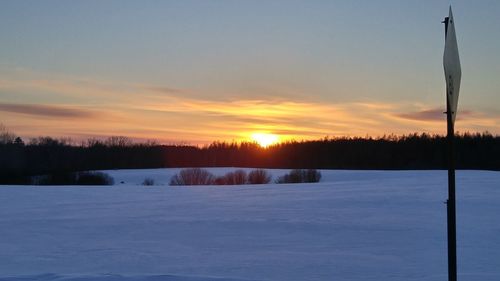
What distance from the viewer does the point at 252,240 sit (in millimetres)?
10914

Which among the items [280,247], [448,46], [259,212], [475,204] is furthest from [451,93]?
[475,204]

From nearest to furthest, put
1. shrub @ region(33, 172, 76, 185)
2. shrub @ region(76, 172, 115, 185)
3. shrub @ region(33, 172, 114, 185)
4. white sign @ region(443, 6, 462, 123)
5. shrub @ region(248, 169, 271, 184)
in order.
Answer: white sign @ region(443, 6, 462, 123), shrub @ region(248, 169, 271, 184), shrub @ region(76, 172, 115, 185), shrub @ region(33, 172, 114, 185), shrub @ region(33, 172, 76, 185)

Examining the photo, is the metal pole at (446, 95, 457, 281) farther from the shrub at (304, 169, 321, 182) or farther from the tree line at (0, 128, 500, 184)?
the tree line at (0, 128, 500, 184)

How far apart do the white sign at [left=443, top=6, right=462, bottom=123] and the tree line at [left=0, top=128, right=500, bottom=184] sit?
65.2m

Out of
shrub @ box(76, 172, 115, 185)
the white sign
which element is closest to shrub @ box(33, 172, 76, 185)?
shrub @ box(76, 172, 115, 185)

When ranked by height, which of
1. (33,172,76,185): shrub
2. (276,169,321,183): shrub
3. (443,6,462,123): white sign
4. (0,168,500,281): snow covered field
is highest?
(443,6,462,123): white sign

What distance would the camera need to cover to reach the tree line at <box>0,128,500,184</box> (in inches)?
3108

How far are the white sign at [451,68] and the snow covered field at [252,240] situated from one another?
339cm

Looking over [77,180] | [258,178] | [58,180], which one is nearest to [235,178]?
[258,178]

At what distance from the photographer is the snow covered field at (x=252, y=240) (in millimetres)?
7707

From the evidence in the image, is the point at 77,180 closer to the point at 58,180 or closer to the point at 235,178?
the point at 58,180

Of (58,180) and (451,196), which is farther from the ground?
(451,196)

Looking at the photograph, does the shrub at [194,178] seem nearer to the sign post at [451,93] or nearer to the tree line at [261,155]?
the tree line at [261,155]

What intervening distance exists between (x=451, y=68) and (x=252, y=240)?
24.4ft
